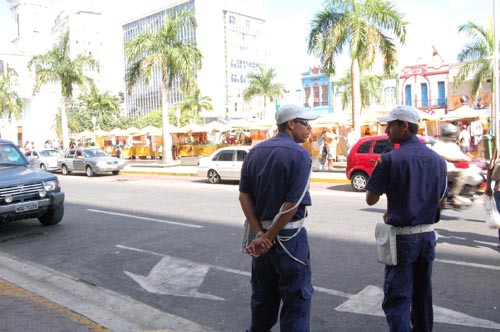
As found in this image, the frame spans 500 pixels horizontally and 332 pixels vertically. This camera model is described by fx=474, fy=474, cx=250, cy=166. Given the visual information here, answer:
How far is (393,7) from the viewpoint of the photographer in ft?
63.4

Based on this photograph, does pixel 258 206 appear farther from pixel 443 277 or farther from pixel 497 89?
pixel 497 89

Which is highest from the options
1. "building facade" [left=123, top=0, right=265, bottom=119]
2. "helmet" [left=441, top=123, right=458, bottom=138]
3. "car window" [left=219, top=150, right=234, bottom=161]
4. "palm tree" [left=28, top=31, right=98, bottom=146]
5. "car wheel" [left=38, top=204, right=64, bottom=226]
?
"building facade" [left=123, top=0, right=265, bottom=119]

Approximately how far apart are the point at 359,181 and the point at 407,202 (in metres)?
10.4

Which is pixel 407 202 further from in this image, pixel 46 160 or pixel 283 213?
pixel 46 160

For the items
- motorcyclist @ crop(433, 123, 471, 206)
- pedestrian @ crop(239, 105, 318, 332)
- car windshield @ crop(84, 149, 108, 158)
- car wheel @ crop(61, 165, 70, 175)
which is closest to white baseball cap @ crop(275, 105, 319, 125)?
pedestrian @ crop(239, 105, 318, 332)

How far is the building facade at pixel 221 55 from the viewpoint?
112250mm

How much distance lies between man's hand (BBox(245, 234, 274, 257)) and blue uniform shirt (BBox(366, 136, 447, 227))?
864 mm

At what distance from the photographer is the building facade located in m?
112

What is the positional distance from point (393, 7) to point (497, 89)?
22.8 feet

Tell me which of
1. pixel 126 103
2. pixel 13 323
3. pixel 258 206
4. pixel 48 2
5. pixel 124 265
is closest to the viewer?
pixel 258 206

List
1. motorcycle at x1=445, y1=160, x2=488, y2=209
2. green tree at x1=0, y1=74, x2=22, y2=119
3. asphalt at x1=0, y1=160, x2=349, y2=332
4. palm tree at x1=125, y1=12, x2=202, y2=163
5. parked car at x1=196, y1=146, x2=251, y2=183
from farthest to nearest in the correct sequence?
green tree at x1=0, y1=74, x2=22, y2=119 < palm tree at x1=125, y1=12, x2=202, y2=163 < parked car at x1=196, y1=146, x2=251, y2=183 < motorcycle at x1=445, y1=160, x2=488, y2=209 < asphalt at x1=0, y1=160, x2=349, y2=332

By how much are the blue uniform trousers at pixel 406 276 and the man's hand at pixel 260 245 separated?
925mm

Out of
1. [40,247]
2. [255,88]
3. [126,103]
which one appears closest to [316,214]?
[40,247]

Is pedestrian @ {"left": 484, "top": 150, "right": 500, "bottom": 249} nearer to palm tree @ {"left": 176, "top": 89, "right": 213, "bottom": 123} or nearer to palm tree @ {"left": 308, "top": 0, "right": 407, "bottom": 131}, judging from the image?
palm tree @ {"left": 308, "top": 0, "right": 407, "bottom": 131}
